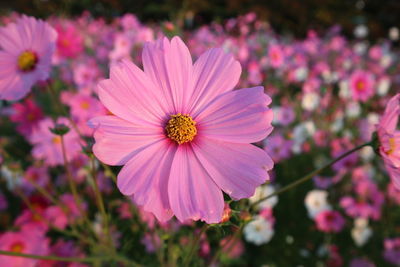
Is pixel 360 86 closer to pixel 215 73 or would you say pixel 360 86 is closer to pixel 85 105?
pixel 85 105

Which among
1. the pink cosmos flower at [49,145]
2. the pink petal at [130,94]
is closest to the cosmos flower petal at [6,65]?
the pink petal at [130,94]

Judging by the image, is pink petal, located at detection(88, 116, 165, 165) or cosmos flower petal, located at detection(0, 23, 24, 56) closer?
pink petal, located at detection(88, 116, 165, 165)

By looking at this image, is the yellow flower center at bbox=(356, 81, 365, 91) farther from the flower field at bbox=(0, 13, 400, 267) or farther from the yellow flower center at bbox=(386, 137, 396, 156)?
the yellow flower center at bbox=(386, 137, 396, 156)

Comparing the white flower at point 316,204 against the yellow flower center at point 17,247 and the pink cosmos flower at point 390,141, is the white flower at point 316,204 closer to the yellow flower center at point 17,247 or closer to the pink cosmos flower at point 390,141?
the pink cosmos flower at point 390,141

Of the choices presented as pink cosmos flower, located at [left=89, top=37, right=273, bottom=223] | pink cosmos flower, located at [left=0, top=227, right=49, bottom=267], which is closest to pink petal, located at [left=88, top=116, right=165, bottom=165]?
pink cosmos flower, located at [left=89, top=37, right=273, bottom=223]

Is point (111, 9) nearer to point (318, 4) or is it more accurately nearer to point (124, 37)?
point (318, 4)

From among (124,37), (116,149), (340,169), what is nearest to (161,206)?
(116,149)
